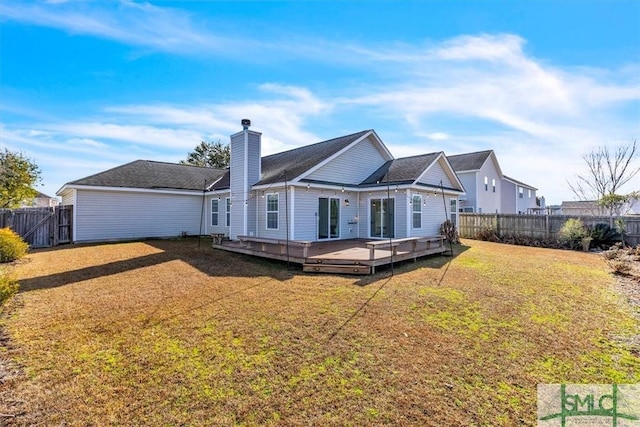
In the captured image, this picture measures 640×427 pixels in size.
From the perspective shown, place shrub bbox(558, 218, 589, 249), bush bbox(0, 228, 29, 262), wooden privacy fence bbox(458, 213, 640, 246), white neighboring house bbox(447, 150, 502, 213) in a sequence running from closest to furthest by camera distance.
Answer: bush bbox(0, 228, 29, 262) < wooden privacy fence bbox(458, 213, 640, 246) < shrub bbox(558, 218, 589, 249) < white neighboring house bbox(447, 150, 502, 213)

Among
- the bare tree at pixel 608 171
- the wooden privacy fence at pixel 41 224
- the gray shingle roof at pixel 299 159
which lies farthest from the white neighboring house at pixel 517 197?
the wooden privacy fence at pixel 41 224

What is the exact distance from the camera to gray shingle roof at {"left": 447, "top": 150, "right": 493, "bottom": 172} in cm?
2556

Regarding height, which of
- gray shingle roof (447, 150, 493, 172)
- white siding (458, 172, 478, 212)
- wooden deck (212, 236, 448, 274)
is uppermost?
gray shingle roof (447, 150, 493, 172)

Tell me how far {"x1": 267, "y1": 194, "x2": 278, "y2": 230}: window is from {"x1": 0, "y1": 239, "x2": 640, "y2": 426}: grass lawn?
18.3 feet

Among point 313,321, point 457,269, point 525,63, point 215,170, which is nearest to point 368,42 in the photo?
point 525,63

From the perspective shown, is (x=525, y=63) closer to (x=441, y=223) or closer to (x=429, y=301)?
(x=441, y=223)

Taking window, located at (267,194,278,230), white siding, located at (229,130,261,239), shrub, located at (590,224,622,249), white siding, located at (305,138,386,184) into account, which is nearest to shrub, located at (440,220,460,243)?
white siding, located at (305,138,386,184)

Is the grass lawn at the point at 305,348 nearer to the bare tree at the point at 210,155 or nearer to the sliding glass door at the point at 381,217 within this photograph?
the sliding glass door at the point at 381,217

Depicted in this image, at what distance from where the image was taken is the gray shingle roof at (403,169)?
14453 millimetres

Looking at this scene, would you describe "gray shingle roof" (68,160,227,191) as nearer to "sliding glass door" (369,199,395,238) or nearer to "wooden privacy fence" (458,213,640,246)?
"sliding glass door" (369,199,395,238)

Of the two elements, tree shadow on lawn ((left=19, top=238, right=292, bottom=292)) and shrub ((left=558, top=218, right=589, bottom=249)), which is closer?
tree shadow on lawn ((left=19, top=238, right=292, bottom=292))

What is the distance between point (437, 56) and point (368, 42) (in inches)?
91.2

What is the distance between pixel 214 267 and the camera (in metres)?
9.52

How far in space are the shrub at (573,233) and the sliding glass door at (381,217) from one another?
8446mm
